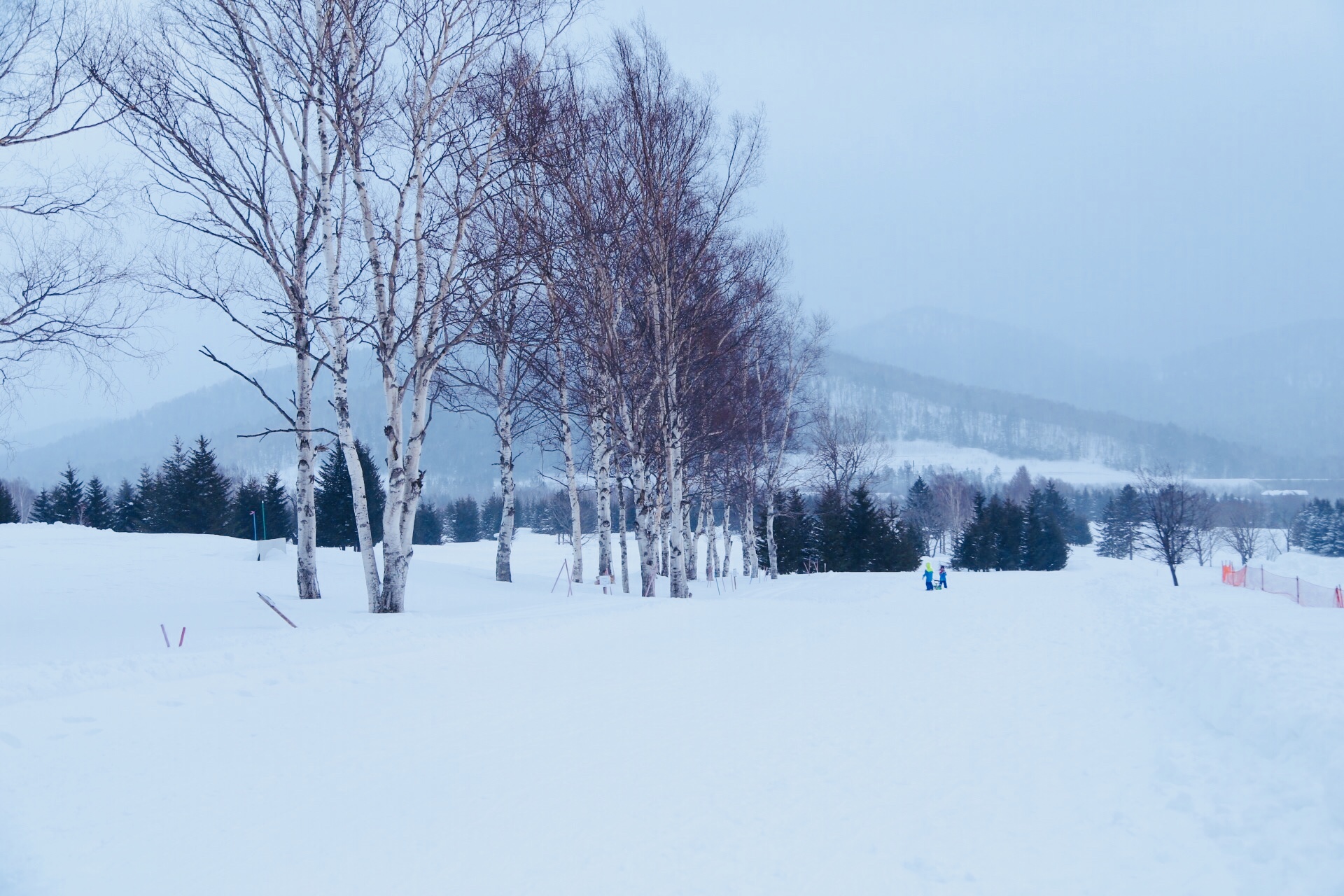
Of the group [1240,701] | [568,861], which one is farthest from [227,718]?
[1240,701]

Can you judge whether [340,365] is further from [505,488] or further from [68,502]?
[68,502]

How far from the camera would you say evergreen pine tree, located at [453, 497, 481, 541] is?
97562 mm

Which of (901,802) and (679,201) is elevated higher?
(679,201)

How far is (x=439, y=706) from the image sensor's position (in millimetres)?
8289

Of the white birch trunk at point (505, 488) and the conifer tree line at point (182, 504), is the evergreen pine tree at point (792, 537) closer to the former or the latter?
the white birch trunk at point (505, 488)

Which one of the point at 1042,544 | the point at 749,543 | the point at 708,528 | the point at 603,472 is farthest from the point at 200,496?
the point at 1042,544

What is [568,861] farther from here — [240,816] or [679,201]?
[679,201]

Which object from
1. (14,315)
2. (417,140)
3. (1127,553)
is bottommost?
(1127,553)

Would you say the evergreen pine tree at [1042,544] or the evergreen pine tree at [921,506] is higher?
the evergreen pine tree at [921,506]

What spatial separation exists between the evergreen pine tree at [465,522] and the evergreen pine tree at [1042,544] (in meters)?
58.9

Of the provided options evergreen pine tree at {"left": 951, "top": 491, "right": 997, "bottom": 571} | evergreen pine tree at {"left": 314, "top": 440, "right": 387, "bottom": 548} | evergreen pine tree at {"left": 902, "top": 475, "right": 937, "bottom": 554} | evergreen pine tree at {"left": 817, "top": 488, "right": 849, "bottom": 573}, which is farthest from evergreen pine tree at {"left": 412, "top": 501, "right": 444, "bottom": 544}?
evergreen pine tree at {"left": 902, "top": 475, "right": 937, "bottom": 554}

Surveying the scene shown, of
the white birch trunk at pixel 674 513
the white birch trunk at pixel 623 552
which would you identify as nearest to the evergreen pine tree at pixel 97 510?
the white birch trunk at pixel 623 552

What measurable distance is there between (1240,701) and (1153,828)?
11.3 feet

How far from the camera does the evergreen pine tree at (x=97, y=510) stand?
5581 centimetres
